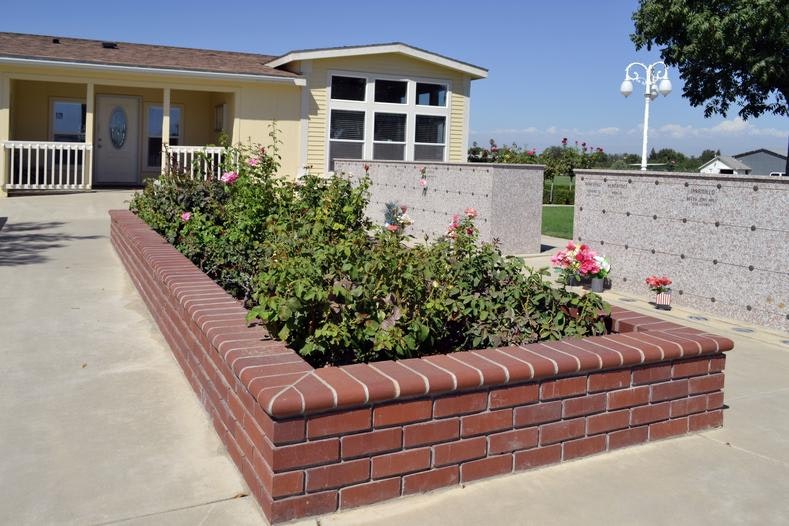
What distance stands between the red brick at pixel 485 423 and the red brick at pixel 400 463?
0.70 feet

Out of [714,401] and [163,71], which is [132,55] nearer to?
[163,71]

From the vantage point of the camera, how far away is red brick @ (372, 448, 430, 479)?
332 centimetres

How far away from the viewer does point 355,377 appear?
11.1 ft

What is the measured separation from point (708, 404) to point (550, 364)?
48.6 inches

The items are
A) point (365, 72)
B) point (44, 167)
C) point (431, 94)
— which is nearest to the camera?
point (44, 167)

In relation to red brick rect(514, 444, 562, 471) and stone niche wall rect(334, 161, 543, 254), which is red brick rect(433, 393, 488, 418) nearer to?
red brick rect(514, 444, 562, 471)

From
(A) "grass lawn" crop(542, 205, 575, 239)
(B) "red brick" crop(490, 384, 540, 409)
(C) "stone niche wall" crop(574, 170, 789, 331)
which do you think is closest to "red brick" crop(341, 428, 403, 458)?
(B) "red brick" crop(490, 384, 540, 409)

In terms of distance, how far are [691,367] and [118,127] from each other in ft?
61.5

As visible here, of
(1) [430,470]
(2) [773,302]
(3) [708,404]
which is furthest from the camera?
(2) [773,302]

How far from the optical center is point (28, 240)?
11.2m

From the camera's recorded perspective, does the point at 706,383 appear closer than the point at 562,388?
No

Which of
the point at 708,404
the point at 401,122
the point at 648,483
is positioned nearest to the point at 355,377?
the point at 648,483

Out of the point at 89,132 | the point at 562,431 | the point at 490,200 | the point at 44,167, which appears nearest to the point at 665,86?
the point at 490,200

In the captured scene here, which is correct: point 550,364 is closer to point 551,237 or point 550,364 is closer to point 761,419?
point 761,419
